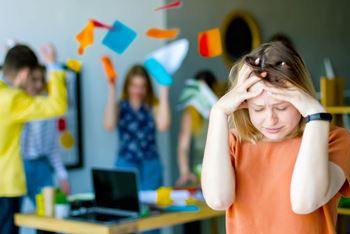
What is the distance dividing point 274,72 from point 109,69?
122 inches

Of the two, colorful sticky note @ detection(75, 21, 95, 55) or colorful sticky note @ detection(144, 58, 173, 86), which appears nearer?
colorful sticky note @ detection(75, 21, 95, 55)

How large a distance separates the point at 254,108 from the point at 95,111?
358cm

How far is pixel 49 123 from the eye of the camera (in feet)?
15.4

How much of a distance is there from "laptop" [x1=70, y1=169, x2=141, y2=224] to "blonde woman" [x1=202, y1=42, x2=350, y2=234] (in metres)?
2.02

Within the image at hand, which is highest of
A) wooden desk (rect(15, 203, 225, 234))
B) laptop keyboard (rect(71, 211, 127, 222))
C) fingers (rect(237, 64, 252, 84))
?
fingers (rect(237, 64, 252, 84))

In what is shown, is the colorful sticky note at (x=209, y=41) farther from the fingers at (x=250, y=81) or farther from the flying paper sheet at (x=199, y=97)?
the fingers at (x=250, y=81)

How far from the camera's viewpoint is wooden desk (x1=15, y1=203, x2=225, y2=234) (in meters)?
3.69

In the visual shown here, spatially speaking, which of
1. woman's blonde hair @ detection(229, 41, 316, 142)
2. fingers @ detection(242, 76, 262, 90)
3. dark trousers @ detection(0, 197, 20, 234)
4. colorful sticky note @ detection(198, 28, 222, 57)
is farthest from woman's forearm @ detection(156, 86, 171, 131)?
fingers @ detection(242, 76, 262, 90)

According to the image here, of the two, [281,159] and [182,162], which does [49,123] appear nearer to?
[182,162]

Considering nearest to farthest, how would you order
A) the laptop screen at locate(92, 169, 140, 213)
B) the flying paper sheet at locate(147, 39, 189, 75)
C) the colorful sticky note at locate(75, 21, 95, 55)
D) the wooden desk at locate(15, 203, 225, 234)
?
the wooden desk at locate(15, 203, 225, 234) → the laptop screen at locate(92, 169, 140, 213) → the colorful sticky note at locate(75, 21, 95, 55) → the flying paper sheet at locate(147, 39, 189, 75)

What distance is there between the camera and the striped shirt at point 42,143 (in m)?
4.52

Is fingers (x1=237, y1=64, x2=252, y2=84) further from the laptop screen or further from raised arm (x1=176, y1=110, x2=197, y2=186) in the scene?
raised arm (x1=176, y1=110, x2=197, y2=186)

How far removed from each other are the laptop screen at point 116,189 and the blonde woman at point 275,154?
210 cm

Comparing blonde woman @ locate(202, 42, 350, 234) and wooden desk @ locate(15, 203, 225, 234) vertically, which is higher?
blonde woman @ locate(202, 42, 350, 234)
